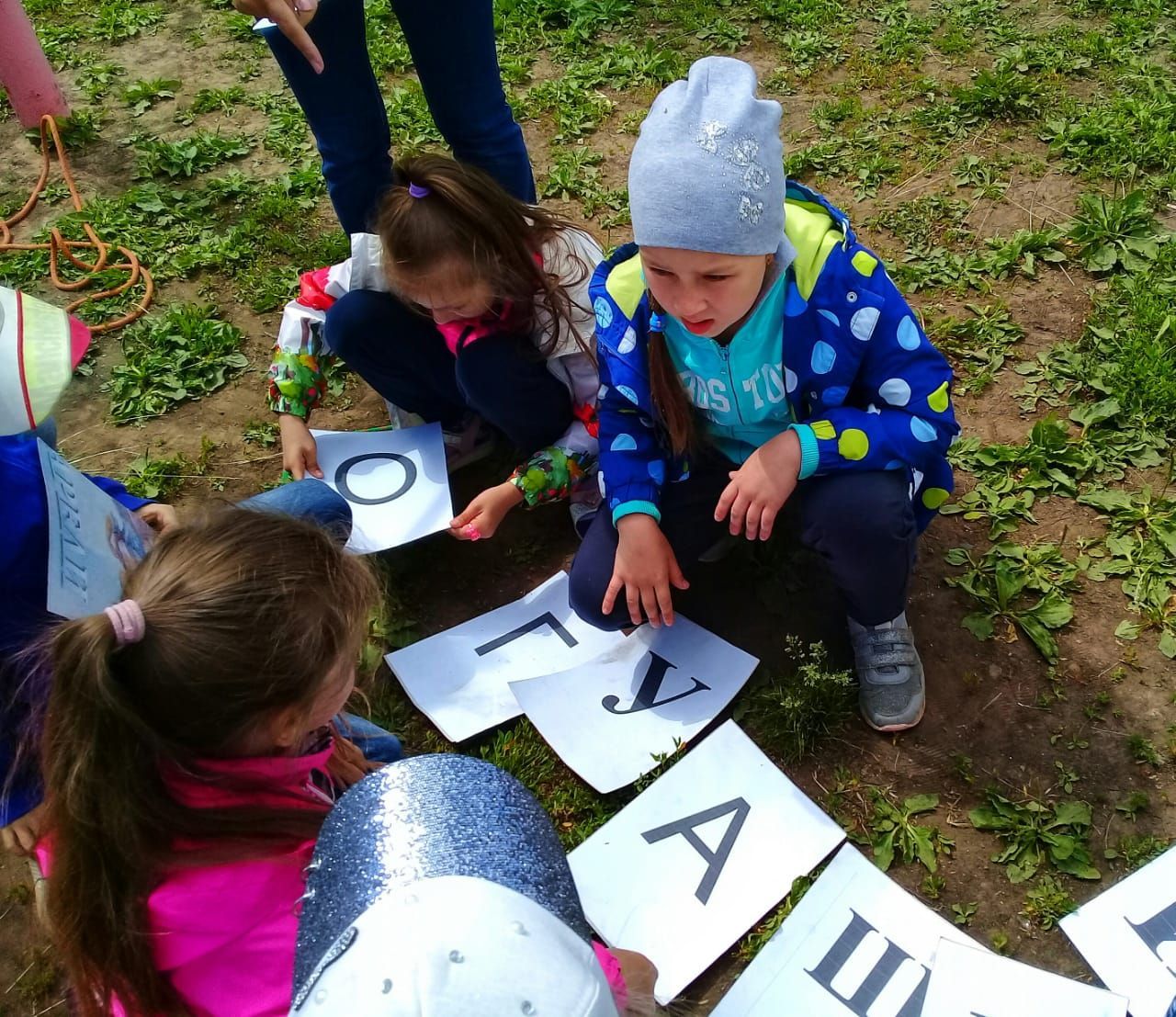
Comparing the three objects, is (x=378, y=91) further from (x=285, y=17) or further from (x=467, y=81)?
(x=285, y=17)

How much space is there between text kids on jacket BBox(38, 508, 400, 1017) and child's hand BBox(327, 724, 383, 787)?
0.24 meters

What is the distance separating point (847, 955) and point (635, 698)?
613mm

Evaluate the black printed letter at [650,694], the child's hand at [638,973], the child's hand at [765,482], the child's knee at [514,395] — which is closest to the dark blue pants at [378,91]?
the child's knee at [514,395]

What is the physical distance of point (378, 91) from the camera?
235 cm

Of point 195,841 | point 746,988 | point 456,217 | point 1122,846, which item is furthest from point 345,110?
point 1122,846

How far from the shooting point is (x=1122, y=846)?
66.5 inches

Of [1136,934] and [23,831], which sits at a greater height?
[23,831]

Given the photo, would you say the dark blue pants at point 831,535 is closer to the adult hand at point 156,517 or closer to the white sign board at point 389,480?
the white sign board at point 389,480

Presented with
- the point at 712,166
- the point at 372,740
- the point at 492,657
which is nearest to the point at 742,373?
the point at 712,166

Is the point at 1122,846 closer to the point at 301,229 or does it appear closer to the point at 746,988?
the point at 746,988

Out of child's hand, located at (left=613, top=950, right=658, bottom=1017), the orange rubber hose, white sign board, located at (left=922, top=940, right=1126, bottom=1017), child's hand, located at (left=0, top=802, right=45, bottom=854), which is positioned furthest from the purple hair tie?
the orange rubber hose

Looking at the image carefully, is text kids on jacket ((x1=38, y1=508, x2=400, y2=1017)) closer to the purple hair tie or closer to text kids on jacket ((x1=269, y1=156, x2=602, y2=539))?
the purple hair tie

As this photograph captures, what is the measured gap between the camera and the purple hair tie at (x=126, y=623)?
1.10 m

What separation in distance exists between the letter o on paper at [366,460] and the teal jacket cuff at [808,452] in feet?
3.40
